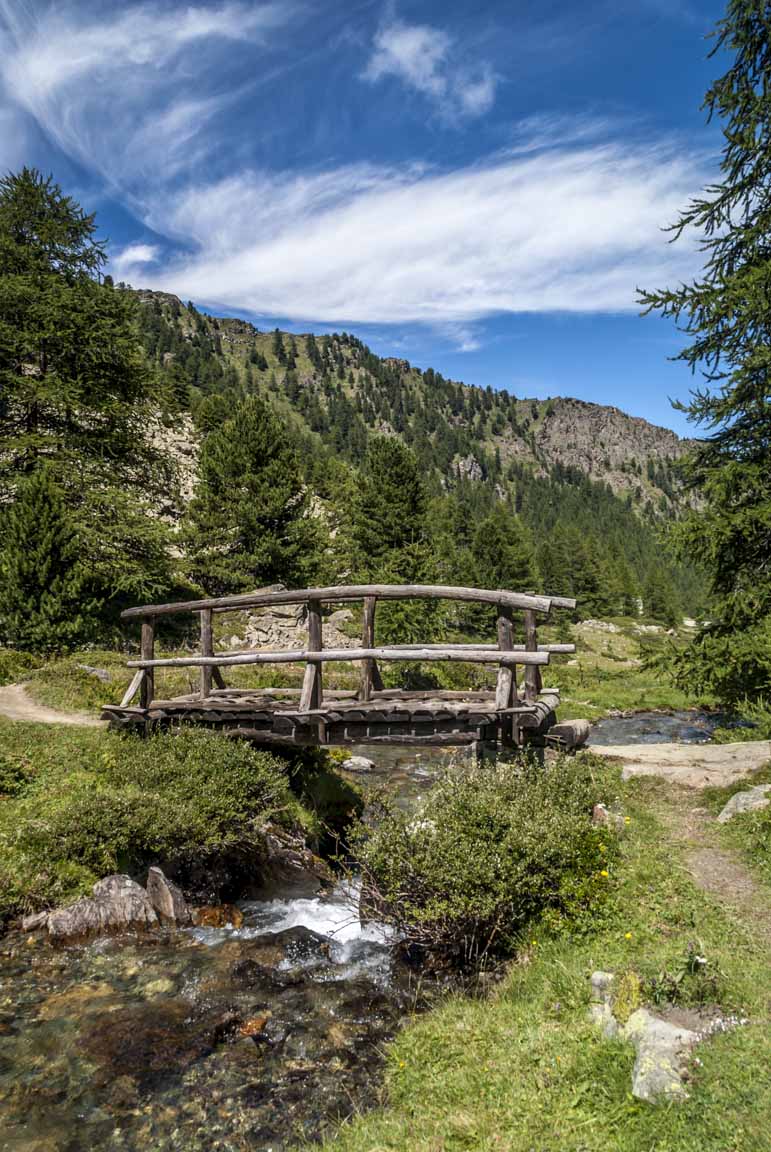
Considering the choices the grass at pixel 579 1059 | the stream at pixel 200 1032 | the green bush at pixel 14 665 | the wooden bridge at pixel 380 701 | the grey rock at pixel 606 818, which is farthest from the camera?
the green bush at pixel 14 665

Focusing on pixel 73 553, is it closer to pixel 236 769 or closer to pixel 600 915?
pixel 236 769

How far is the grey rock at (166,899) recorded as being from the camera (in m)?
9.79

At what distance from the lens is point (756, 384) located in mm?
14750

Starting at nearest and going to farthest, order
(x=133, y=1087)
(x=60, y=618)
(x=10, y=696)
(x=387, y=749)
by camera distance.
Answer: (x=133, y=1087) < (x=10, y=696) < (x=387, y=749) < (x=60, y=618)

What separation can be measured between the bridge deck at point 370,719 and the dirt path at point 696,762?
9.62 ft

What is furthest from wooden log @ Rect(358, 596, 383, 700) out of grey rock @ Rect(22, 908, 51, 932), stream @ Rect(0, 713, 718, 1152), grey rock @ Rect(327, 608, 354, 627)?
grey rock @ Rect(327, 608, 354, 627)

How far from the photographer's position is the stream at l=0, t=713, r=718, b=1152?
235 inches

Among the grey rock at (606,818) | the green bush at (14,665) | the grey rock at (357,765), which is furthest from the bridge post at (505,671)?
the green bush at (14,665)

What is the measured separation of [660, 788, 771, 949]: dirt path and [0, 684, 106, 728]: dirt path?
505 inches

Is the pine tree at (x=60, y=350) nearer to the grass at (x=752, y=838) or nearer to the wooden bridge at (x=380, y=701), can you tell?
the wooden bridge at (x=380, y=701)

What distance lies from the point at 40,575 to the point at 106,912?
57.5 feet

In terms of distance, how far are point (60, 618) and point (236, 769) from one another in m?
16.3

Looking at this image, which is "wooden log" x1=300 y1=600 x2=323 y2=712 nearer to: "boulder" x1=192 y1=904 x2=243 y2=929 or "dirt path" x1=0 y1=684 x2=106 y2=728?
"boulder" x1=192 y1=904 x2=243 y2=929

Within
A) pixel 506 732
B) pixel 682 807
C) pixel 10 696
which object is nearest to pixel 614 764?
pixel 682 807
